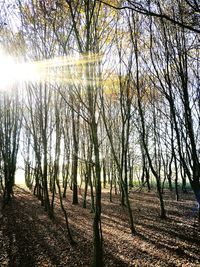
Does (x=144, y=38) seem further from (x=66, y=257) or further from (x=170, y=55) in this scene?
(x=66, y=257)

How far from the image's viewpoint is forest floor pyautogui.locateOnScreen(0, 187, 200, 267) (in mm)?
4875

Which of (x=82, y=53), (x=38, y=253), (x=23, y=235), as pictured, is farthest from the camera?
(x=23, y=235)

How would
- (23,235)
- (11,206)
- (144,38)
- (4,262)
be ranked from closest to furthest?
(4,262)
(23,235)
(144,38)
(11,206)

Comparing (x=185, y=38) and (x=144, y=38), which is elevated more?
(x=144, y=38)

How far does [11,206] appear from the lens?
33.9 ft

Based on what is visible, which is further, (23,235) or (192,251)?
(23,235)

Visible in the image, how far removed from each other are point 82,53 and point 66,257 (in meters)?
4.14

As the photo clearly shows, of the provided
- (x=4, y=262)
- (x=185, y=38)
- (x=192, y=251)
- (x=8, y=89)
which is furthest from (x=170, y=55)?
(x=8, y=89)

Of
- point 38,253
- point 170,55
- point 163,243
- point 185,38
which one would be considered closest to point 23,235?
point 38,253

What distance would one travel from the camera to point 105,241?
5.97m

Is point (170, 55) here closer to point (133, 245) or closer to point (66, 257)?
point (133, 245)

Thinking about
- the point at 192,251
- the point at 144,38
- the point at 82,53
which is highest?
the point at 144,38

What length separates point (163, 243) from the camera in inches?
231

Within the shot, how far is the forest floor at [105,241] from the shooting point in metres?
4.88
